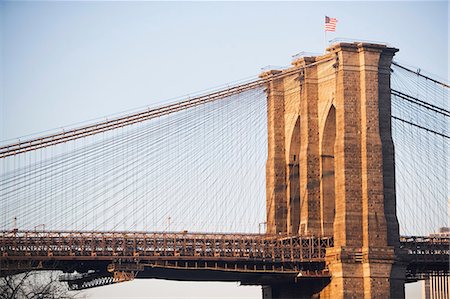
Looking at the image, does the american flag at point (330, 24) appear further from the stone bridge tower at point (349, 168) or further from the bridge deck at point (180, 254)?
the bridge deck at point (180, 254)

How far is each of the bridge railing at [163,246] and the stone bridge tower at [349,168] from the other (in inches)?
115

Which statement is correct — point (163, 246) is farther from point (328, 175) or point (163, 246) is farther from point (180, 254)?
point (328, 175)

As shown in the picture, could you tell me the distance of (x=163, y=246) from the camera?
122688 mm

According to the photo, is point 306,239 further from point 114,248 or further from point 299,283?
point 114,248

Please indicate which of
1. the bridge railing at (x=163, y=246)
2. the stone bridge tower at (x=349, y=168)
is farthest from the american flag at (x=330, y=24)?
the bridge railing at (x=163, y=246)

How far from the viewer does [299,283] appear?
5197 inches

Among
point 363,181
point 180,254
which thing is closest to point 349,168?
point 363,181

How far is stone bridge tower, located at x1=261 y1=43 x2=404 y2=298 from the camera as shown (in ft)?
→ 402

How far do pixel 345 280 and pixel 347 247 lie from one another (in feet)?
9.94

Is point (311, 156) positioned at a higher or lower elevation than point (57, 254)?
higher

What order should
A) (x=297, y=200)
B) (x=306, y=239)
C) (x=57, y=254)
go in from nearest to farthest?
(x=57, y=254), (x=306, y=239), (x=297, y=200)

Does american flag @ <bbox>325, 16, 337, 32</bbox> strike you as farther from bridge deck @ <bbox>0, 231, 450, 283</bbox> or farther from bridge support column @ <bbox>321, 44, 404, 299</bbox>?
bridge deck @ <bbox>0, 231, 450, 283</bbox>

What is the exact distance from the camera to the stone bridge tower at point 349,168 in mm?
122562

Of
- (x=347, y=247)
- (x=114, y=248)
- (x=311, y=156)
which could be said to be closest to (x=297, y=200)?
(x=311, y=156)
